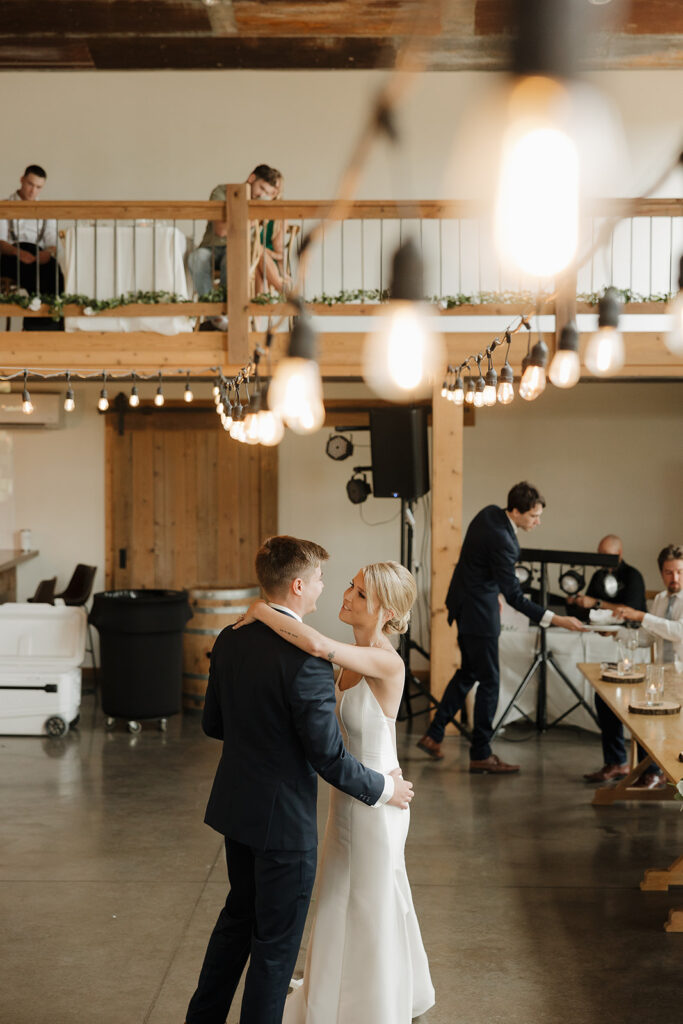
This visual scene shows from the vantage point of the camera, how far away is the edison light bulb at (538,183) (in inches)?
46.2

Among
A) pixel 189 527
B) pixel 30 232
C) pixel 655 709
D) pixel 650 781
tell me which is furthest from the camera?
pixel 189 527

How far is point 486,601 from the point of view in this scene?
6.73 m

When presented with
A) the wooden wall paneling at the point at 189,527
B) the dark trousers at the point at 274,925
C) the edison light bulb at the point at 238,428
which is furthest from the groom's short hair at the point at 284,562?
the wooden wall paneling at the point at 189,527

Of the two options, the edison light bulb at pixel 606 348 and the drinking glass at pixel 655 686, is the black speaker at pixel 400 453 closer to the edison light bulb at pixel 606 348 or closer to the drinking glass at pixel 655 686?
the drinking glass at pixel 655 686

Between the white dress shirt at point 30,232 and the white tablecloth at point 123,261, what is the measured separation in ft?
2.63

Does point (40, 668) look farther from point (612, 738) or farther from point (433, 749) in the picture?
point (612, 738)

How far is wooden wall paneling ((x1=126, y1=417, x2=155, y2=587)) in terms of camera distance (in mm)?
10320

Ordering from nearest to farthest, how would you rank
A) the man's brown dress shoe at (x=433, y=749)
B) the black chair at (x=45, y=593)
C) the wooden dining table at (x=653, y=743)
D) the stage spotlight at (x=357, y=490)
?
the wooden dining table at (x=653, y=743) < the man's brown dress shoe at (x=433, y=749) < the stage spotlight at (x=357, y=490) < the black chair at (x=45, y=593)

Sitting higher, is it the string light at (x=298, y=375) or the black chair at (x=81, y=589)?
the string light at (x=298, y=375)

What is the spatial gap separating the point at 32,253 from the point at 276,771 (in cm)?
643

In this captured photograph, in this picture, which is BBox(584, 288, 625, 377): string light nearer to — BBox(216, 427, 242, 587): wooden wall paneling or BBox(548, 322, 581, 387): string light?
BBox(548, 322, 581, 387): string light

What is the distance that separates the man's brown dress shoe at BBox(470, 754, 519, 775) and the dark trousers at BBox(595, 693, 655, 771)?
2.11 ft

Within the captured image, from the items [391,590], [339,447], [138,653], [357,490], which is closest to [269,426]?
[391,590]

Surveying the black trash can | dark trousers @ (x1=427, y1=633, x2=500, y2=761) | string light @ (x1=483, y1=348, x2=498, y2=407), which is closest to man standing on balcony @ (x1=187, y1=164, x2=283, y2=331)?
the black trash can
